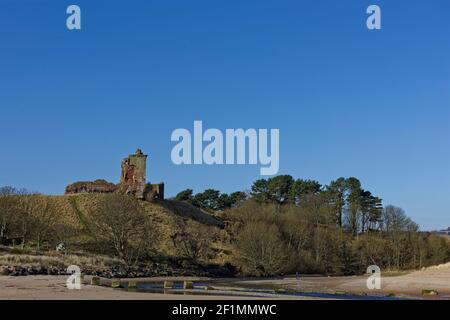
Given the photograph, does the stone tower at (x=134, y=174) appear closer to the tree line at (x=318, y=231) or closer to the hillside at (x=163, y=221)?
the hillside at (x=163, y=221)

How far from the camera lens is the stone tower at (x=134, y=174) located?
115 metres

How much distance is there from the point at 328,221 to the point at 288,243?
97.3 ft

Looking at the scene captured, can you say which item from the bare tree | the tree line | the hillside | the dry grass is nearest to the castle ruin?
the hillside

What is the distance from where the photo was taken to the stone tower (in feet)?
378

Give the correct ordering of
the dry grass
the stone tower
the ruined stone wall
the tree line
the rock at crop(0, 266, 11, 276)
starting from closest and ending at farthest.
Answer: the rock at crop(0, 266, 11, 276) < the dry grass < the tree line < the stone tower < the ruined stone wall

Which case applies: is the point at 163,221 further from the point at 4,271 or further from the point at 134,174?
the point at 4,271

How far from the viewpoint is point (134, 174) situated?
117 m

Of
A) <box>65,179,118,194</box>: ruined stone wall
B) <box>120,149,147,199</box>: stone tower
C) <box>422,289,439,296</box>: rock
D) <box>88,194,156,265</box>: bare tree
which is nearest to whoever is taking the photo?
<box>422,289,439,296</box>: rock

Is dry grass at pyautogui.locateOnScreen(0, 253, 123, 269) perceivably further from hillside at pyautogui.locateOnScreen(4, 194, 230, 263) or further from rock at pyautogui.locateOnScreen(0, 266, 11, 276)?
hillside at pyautogui.locateOnScreen(4, 194, 230, 263)

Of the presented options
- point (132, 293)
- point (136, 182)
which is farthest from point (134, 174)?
point (132, 293)

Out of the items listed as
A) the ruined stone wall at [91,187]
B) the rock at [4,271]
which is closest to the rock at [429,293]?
the rock at [4,271]

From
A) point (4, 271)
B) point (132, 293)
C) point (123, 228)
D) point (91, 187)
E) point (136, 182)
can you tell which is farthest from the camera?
point (91, 187)
